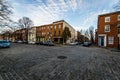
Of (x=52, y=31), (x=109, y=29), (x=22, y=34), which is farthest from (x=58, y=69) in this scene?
(x=22, y=34)

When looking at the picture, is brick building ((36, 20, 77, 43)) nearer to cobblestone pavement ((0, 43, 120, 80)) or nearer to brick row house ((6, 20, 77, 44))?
brick row house ((6, 20, 77, 44))

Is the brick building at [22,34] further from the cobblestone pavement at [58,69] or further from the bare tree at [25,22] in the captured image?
the cobblestone pavement at [58,69]

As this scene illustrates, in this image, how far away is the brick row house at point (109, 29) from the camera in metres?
25.8

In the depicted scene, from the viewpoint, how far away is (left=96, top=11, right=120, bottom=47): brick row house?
25.8 metres

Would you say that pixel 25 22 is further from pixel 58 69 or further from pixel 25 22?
pixel 58 69

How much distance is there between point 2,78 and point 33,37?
57.2m

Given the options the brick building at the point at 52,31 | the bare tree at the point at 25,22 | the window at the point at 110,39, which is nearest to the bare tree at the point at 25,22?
the bare tree at the point at 25,22

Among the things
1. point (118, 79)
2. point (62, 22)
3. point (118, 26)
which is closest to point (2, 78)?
point (118, 79)

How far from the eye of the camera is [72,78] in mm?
4625

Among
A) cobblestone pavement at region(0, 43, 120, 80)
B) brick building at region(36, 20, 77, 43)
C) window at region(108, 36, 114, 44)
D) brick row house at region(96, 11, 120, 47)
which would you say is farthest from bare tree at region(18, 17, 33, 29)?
cobblestone pavement at region(0, 43, 120, 80)

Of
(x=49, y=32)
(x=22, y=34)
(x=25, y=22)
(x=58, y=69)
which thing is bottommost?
(x=58, y=69)

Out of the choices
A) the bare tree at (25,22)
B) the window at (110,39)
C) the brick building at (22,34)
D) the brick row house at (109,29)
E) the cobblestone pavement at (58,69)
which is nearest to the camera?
the cobblestone pavement at (58,69)

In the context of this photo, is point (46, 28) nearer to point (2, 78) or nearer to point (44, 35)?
point (44, 35)

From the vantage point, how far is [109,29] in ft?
88.7
